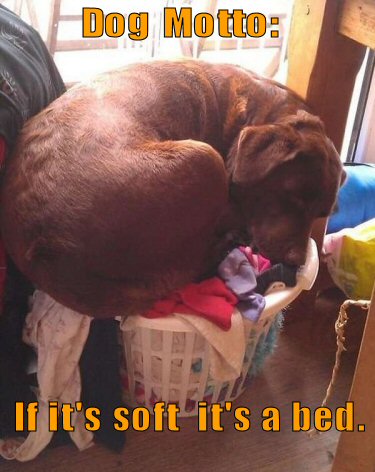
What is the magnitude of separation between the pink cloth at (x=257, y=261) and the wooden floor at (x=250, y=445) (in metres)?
0.32

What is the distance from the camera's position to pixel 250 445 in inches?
52.6

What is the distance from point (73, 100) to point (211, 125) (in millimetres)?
311

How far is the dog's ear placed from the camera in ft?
3.91

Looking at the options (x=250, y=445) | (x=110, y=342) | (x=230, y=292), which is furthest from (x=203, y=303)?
(x=250, y=445)

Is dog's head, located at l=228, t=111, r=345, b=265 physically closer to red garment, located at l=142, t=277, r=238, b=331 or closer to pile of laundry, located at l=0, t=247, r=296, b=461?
pile of laundry, located at l=0, t=247, r=296, b=461

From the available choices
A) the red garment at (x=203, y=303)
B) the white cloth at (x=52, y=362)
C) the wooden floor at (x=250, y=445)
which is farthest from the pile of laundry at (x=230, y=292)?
the wooden floor at (x=250, y=445)

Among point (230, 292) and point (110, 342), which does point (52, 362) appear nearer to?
point (110, 342)

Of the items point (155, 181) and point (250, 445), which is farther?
point (250, 445)

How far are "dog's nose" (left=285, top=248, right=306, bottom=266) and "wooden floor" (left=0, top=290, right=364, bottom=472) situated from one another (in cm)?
37

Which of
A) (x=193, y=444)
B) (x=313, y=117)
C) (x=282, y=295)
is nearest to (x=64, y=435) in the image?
(x=193, y=444)

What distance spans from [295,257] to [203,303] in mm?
241

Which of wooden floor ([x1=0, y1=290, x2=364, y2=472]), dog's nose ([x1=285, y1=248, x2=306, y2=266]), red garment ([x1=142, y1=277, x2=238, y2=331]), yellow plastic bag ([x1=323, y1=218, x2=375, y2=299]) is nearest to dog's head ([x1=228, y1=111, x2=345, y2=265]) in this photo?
dog's nose ([x1=285, y1=248, x2=306, y2=266])

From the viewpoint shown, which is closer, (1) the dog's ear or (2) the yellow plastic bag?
(1) the dog's ear

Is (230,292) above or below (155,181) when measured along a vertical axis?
below
